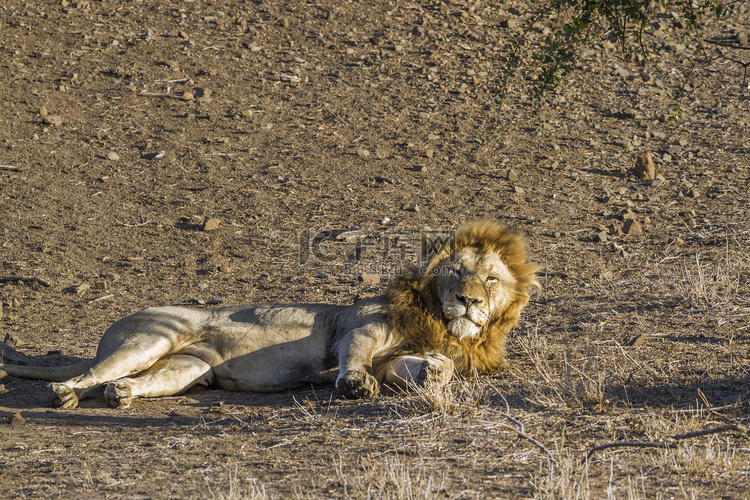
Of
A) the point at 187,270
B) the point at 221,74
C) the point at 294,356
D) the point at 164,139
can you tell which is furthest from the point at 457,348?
the point at 221,74

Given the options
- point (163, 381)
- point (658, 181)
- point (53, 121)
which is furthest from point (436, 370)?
point (53, 121)

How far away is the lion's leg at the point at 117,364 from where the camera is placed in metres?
5.84

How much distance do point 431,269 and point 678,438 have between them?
273cm

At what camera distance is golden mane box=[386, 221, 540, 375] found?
6234 millimetres

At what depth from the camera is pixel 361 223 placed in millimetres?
10727

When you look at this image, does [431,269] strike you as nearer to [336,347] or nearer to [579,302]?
[336,347]

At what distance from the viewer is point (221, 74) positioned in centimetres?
1380

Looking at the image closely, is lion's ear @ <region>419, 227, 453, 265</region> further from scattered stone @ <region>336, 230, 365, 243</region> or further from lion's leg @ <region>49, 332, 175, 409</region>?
scattered stone @ <region>336, 230, 365, 243</region>

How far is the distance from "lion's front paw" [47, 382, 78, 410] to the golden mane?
242 cm

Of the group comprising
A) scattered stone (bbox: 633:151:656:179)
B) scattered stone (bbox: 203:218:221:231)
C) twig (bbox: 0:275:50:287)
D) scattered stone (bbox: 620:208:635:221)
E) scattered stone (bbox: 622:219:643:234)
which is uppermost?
scattered stone (bbox: 633:151:656:179)

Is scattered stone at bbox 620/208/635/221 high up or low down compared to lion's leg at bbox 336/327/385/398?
up

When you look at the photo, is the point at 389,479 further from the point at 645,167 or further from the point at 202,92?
the point at 202,92

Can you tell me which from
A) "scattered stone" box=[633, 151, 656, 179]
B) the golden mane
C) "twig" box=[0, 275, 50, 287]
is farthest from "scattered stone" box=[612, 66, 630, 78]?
"twig" box=[0, 275, 50, 287]

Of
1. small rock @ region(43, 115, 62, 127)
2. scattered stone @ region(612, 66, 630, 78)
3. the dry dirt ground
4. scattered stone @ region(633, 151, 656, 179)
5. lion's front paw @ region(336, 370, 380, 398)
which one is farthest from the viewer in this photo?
scattered stone @ region(612, 66, 630, 78)
